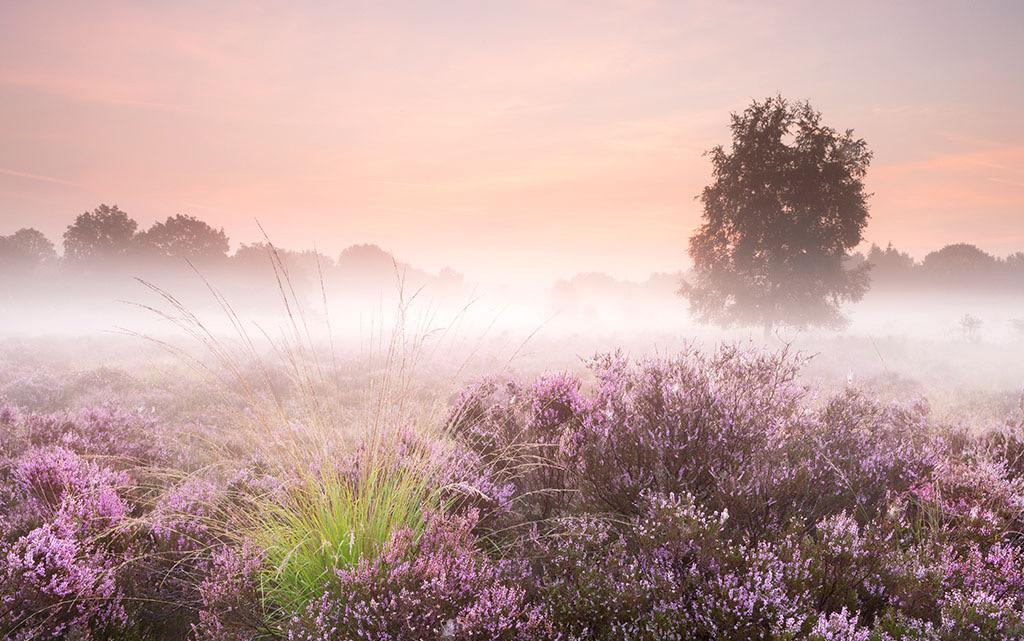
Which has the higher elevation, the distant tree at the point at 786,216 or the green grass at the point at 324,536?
the distant tree at the point at 786,216

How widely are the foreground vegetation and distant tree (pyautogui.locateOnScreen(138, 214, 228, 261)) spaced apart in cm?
5238

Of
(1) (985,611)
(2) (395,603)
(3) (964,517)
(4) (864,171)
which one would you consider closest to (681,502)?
(1) (985,611)

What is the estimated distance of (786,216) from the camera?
75.2 feet

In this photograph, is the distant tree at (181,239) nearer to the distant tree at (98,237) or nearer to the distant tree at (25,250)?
the distant tree at (98,237)

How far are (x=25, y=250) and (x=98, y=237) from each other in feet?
57.5

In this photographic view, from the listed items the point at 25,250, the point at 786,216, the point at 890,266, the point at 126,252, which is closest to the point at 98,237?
the point at 126,252

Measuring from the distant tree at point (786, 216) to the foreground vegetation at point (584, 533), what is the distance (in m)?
19.2

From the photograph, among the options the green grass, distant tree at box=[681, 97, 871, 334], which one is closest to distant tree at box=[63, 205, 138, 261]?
distant tree at box=[681, 97, 871, 334]

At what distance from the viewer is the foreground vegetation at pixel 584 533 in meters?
2.68

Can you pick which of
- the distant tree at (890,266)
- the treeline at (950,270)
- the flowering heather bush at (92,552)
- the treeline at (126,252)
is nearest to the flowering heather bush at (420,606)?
the flowering heather bush at (92,552)

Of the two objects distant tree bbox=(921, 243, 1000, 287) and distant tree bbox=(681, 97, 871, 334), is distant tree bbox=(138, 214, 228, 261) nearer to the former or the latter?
distant tree bbox=(681, 97, 871, 334)

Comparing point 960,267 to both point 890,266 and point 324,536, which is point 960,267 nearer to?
point 890,266

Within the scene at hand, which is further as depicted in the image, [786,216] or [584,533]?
[786,216]

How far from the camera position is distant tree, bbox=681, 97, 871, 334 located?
22.9m
